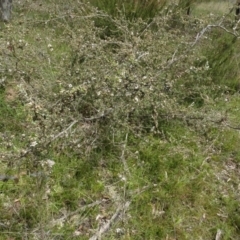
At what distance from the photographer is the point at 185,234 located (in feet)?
7.35

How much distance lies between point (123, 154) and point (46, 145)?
22.2 inches

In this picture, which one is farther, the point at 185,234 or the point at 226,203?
the point at 226,203

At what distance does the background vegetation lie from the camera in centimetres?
211

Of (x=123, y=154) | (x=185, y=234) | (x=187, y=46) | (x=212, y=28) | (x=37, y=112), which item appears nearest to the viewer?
(x=37, y=112)

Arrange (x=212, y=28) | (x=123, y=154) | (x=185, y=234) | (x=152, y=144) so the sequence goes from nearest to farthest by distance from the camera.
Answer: (x=185, y=234) → (x=123, y=154) → (x=152, y=144) → (x=212, y=28)

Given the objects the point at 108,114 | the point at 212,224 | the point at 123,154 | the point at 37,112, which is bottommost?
the point at 212,224

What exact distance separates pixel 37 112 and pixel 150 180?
0.87 m

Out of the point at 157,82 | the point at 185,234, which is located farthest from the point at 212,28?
the point at 185,234

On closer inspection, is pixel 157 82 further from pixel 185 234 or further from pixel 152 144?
pixel 185 234

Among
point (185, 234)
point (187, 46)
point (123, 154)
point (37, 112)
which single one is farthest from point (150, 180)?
point (187, 46)

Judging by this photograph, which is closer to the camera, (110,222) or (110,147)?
(110,222)

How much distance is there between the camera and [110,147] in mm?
2627

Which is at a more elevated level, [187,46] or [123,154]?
[187,46]

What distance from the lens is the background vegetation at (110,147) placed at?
2.11 meters
